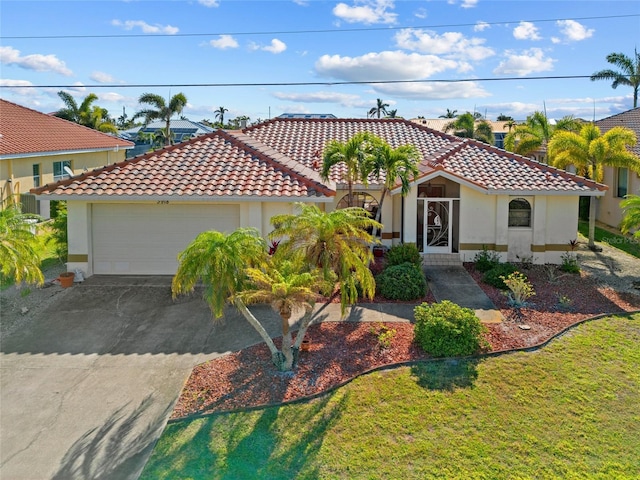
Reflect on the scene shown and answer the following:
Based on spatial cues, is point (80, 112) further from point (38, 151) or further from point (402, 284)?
point (402, 284)

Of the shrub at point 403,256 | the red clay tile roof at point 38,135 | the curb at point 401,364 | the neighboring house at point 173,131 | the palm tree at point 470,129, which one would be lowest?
the curb at point 401,364

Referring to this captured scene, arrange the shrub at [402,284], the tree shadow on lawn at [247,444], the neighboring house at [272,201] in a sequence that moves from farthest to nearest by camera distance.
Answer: the neighboring house at [272,201]
the shrub at [402,284]
the tree shadow on lawn at [247,444]

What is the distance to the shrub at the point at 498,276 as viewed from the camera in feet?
48.4

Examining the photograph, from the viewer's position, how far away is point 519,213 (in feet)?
57.2

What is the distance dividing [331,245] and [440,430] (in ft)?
12.1

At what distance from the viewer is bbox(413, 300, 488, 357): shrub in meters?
10.1

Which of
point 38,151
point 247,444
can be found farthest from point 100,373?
point 38,151

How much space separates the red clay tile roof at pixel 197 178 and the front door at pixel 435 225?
480cm

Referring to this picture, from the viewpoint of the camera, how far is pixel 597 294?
46.6 feet

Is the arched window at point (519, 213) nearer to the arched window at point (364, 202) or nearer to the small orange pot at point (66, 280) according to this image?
the arched window at point (364, 202)

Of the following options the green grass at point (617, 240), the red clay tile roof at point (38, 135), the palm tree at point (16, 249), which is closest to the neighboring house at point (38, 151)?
the red clay tile roof at point (38, 135)

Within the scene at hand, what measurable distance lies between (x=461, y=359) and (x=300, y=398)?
3.50 meters

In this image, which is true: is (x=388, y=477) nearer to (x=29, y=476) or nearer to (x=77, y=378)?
(x=29, y=476)

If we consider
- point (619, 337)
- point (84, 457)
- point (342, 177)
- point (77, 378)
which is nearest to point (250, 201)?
point (342, 177)
